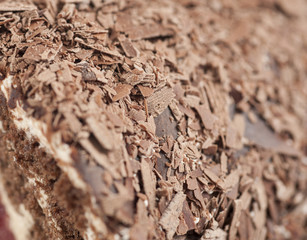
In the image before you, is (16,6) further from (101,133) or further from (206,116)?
(206,116)

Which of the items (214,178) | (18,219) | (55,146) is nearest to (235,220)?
(214,178)

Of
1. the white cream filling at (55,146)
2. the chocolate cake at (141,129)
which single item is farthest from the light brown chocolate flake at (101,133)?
the white cream filling at (55,146)

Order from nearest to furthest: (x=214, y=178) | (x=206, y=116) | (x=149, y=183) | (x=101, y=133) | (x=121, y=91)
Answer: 1. (x=101, y=133)
2. (x=149, y=183)
3. (x=121, y=91)
4. (x=214, y=178)
5. (x=206, y=116)

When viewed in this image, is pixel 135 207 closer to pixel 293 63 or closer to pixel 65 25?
pixel 65 25

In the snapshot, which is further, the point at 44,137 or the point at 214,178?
the point at 214,178

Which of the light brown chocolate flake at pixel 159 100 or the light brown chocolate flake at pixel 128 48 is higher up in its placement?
the light brown chocolate flake at pixel 128 48

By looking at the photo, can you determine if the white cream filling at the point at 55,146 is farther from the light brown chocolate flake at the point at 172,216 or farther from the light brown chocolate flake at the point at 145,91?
the light brown chocolate flake at the point at 145,91

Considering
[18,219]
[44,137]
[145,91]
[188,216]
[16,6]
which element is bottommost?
[18,219]
